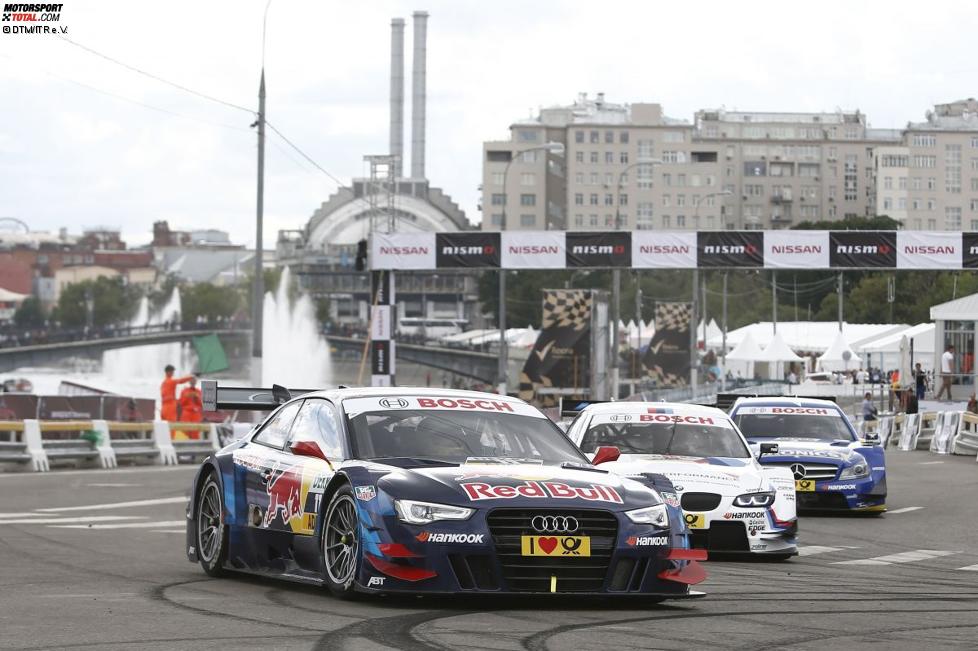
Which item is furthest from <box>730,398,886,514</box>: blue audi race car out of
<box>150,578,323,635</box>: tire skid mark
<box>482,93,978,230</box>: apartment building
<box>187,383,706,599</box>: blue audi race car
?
<box>482,93,978,230</box>: apartment building

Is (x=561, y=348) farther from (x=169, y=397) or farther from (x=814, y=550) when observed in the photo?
(x=814, y=550)

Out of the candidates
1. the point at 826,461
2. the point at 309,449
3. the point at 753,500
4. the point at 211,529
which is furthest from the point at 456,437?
the point at 826,461

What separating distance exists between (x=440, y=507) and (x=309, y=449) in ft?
4.72

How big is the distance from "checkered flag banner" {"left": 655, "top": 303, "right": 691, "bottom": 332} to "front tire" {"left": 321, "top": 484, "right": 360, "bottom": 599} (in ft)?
192

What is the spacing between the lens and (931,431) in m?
42.6

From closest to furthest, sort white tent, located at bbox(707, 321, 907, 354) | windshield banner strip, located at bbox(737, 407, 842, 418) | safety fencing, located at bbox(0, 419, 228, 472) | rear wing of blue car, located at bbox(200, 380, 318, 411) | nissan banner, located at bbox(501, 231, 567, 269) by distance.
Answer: rear wing of blue car, located at bbox(200, 380, 318, 411), windshield banner strip, located at bbox(737, 407, 842, 418), safety fencing, located at bbox(0, 419, 228, 472), nissan banner, located at bbox(501, 231, 567, 269), white tent, located at bbox(707, 321, 907, 354)

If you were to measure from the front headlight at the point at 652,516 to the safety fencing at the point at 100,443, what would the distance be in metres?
21.6

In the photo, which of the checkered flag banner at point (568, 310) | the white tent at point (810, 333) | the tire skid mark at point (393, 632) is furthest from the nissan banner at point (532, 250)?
the white tent at point (810, 333)

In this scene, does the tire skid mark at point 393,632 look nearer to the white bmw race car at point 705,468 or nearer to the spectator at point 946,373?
the white bmw race car at point 705,468

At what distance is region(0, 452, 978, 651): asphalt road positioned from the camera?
24.6ft

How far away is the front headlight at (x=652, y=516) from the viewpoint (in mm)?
8930

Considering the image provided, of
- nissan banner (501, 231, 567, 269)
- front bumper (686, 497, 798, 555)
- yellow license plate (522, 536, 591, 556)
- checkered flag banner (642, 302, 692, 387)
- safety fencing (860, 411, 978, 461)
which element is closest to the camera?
yellow license plate (522, 536, 591, 556)

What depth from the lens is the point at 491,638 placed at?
24.6 ft

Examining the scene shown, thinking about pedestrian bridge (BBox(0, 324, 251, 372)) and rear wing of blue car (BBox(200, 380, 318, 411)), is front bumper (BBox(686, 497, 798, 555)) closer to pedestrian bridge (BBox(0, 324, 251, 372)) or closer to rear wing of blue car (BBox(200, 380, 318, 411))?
rear wing of blue car (BBox(200, 380, 318, 411))
